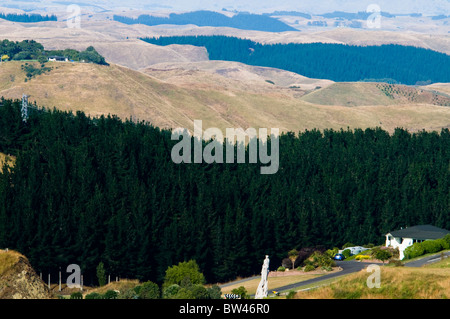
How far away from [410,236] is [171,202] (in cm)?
A: 3371

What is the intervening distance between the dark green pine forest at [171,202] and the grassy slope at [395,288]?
48302 millimetres

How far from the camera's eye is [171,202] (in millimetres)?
110625

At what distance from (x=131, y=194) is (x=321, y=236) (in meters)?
29.2

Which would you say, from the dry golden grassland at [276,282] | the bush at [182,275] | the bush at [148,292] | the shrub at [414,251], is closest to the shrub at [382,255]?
the shrub at [414,251]

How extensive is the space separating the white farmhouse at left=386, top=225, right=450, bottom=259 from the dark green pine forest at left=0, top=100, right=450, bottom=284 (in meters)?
8.17

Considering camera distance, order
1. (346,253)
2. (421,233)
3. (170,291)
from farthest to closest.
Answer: (421,233)
(346,253)
(170,291)

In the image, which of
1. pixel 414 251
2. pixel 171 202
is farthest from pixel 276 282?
pixel 171 202

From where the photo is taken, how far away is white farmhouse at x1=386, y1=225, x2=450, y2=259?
103m

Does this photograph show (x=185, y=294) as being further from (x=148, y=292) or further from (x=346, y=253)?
(x=346, y=253)

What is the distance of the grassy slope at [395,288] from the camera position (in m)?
49.8

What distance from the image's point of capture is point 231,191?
118 metres

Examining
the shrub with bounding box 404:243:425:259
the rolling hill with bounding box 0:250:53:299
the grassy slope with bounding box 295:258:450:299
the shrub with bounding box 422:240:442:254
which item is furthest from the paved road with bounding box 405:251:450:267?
the rolling hill with bounding box 0:250:53:299

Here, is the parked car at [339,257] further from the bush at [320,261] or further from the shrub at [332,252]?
the bush at [320,261]
